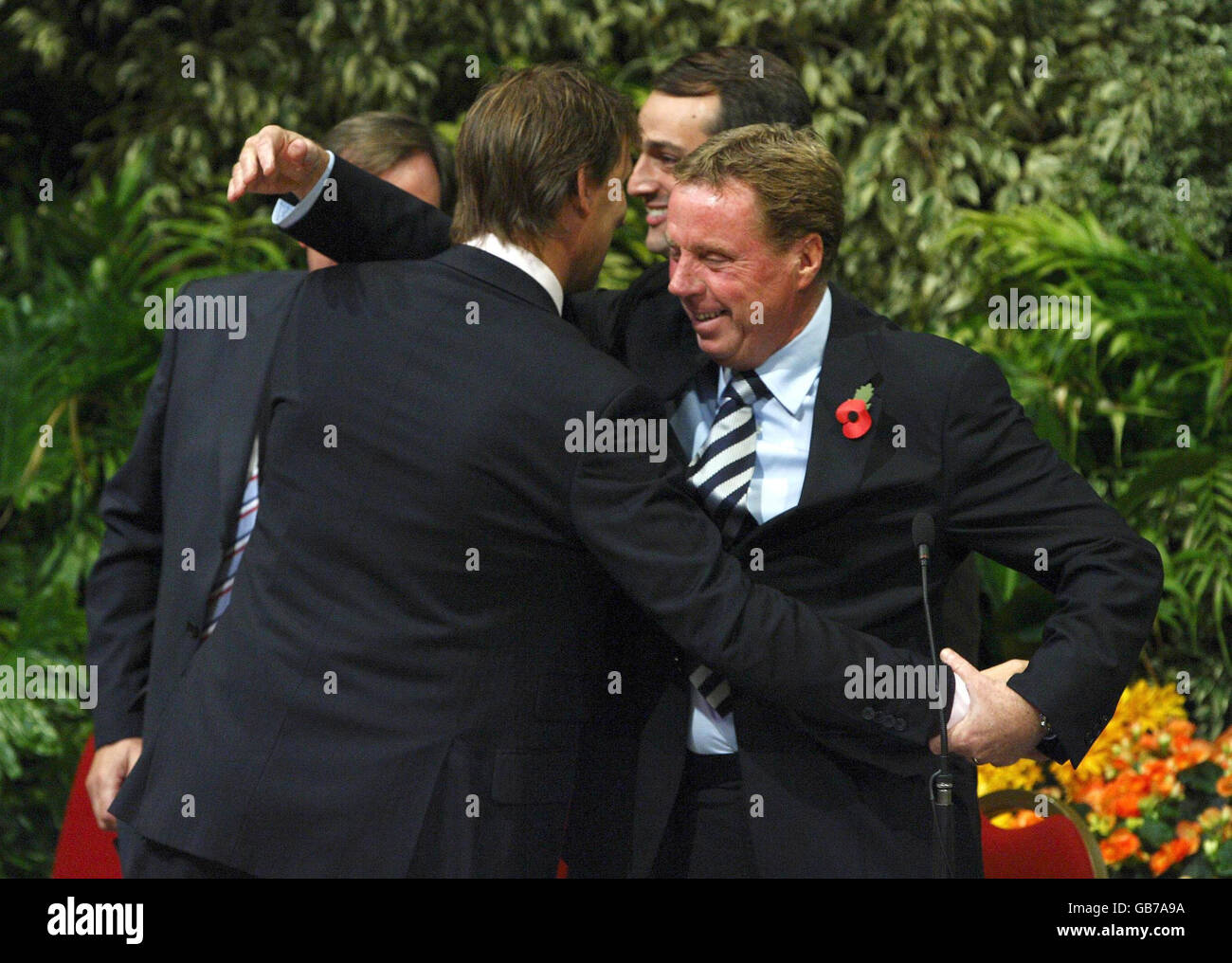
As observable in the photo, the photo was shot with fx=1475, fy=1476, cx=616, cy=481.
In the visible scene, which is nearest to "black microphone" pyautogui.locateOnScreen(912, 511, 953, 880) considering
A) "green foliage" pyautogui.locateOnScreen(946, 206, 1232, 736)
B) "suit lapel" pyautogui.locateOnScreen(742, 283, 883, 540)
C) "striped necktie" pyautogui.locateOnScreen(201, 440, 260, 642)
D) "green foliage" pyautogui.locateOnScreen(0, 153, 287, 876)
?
"suit lapel" pyautogui.locateOnScreen(742, 283, 883, 540)

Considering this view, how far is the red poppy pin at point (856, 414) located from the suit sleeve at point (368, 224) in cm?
75

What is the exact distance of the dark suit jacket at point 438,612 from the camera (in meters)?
2.05

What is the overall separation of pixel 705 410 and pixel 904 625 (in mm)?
470

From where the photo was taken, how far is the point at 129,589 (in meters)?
2.61

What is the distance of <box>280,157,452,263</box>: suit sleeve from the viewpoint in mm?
2322

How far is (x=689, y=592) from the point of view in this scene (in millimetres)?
2070

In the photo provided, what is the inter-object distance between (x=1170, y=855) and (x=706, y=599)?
2.21m

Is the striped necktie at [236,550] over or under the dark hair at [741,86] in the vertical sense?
under

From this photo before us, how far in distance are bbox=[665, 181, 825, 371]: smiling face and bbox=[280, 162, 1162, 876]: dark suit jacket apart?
0.12 metres

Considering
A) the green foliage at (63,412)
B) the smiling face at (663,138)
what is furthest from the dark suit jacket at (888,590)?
the green foliage at (63,412)

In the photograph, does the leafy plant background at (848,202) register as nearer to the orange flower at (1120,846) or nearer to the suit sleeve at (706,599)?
the orange flower at (1120,846)

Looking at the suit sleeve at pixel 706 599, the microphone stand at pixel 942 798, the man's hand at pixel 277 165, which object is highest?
the man's hand at pixel 277 165

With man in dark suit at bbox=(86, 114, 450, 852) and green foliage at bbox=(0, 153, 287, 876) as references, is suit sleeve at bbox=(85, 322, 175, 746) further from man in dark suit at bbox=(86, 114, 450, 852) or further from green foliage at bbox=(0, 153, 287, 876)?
green foliage at bbox=(0, 153, 287, 876)
